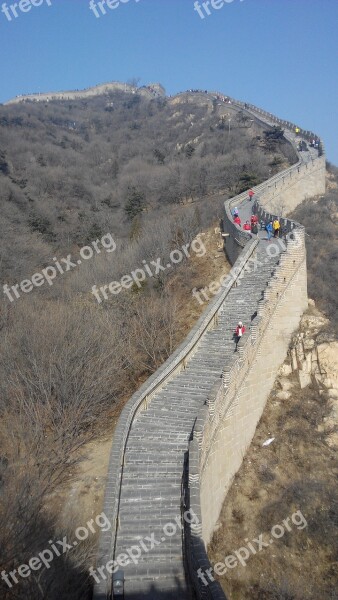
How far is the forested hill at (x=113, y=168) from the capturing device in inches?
1172

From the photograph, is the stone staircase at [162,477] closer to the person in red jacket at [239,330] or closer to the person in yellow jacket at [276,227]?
the person in red jacket at [239,330]

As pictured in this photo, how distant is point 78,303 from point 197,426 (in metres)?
8.76

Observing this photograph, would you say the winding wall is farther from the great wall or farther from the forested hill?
the forested hill

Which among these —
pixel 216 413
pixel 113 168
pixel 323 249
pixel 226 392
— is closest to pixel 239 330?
pixel 226 392

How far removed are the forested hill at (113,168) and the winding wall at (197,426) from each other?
43.2 ft

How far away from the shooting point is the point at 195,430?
8703 mm

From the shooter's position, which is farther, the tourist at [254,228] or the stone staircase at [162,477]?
the tourist at [254,228]

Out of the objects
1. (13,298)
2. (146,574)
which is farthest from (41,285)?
(146,574)

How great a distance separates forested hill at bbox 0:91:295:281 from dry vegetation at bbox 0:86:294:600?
0.55 feet

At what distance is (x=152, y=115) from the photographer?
71.2m

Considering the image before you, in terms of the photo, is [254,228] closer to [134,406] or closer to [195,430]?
[134,406]

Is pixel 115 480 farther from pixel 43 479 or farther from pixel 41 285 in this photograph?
pixel 41 285

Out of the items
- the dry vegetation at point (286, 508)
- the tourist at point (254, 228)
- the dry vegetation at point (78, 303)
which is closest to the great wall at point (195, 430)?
the dry vegetation at point (286, 508)

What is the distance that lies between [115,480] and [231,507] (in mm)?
3752
